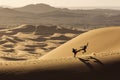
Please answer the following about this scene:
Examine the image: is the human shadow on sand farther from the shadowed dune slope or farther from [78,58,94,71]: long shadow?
the shadowed dune slope

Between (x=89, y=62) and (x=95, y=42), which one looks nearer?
(x=89, y=62)

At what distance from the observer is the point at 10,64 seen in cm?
1350

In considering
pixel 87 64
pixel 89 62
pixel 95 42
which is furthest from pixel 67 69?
pixel 95 42

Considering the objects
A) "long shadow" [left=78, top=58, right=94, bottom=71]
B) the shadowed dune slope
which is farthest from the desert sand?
the shadowed dune slope

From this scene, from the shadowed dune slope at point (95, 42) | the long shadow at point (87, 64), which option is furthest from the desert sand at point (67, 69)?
the shadowed dune slope at point (95, 42)

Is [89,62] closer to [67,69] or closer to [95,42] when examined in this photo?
[67,69]

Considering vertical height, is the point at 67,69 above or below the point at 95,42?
below

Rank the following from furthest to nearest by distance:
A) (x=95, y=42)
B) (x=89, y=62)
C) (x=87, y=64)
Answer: (x=95, y=42), (x=89, y=62), (x=87, y=64)

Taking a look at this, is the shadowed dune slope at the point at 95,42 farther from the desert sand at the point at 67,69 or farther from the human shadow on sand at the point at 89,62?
the desert sand at the point at 67,69

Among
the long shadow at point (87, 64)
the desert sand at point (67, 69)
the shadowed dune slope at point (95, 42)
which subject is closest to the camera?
the desert sand at point (67, 69)

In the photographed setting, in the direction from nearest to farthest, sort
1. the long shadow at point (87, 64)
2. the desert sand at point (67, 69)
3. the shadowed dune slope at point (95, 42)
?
the desert sand at point (67, 69) → the long shadow at point (87, 64) → the shadowed dune slope at point (95, 42)

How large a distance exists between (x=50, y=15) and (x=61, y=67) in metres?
134

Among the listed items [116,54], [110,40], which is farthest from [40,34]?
[116,54]

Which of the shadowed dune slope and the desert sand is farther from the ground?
the shadowed dune slope
